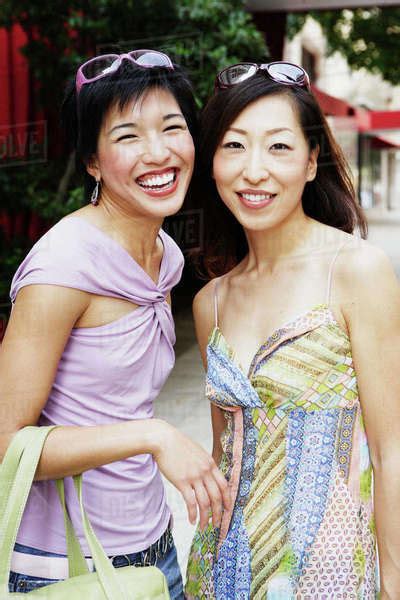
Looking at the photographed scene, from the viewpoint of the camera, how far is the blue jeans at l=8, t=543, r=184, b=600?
143cm

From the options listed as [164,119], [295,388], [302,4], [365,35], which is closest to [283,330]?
[295,388]

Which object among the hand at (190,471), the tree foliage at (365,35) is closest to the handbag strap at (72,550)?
the hand at (190,471)

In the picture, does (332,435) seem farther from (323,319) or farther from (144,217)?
(144,217)

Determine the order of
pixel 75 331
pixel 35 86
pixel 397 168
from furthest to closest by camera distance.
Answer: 1. pixel 397 168
2. pixel 35 86
3. pixel 75 331

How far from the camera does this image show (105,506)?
151 centimetres

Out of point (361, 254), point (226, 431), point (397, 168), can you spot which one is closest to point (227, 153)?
point (361, 254)

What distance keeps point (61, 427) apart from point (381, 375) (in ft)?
1.89

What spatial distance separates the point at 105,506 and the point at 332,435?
434 millimetres

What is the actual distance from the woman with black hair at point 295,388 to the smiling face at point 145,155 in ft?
0.30

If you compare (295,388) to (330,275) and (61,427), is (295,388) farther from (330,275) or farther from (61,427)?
(61,427)

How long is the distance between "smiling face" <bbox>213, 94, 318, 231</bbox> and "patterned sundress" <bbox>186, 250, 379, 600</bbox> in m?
0.22

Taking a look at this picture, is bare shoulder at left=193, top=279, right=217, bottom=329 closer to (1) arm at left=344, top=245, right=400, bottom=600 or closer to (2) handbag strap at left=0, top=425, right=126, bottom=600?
(1) arm at left=344, top=245, right=400, bottom=600

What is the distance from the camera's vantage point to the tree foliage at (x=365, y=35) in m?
13.1

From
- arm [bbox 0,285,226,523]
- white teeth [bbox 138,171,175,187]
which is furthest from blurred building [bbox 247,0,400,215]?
arm [bbox 0,285,226,523]
